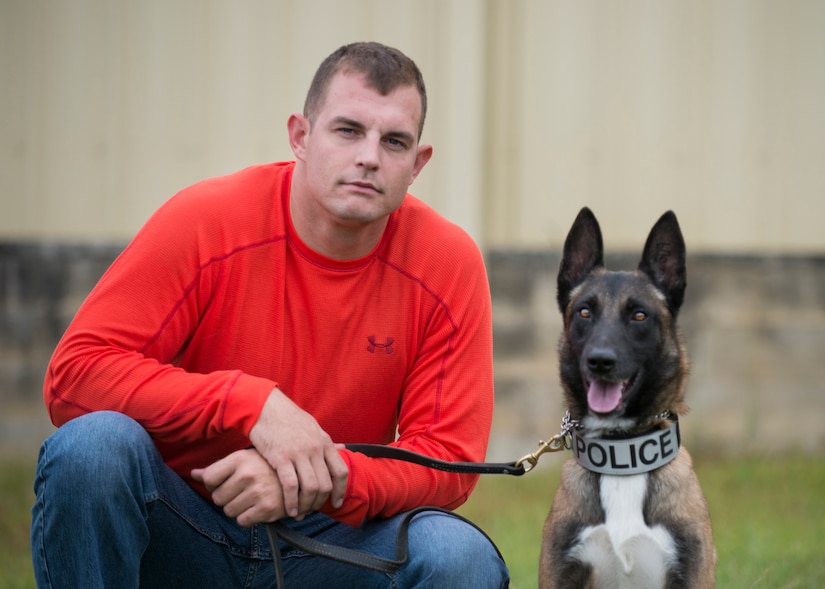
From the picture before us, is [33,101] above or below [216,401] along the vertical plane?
above

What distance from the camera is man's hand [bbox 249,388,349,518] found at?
257 cm

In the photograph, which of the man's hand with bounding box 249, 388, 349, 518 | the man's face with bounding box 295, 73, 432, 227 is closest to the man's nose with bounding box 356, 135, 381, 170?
the man's face with bounding box 295, 73, 432, 227

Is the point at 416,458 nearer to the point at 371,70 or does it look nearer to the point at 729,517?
the point at 371,70

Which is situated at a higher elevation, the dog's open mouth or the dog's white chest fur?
the dog's open mouth

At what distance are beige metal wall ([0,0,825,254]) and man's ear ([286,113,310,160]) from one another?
3.29 m

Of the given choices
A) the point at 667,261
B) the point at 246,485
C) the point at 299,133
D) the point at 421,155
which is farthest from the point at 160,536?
the point at 667,261

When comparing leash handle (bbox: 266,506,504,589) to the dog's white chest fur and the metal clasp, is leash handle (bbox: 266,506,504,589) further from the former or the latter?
the dog's white chest fur

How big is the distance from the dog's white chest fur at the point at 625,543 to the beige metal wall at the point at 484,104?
3557 mm

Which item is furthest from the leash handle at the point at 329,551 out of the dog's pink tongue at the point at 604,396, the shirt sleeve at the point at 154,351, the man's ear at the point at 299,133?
the man's ear at the point at 299,133

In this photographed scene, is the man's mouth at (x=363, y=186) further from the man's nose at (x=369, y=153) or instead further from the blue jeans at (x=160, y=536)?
the blue jeans at (x=160, y=536)

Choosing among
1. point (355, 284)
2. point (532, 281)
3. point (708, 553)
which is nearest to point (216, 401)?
point (355, 284)

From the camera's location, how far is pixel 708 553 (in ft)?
9.51

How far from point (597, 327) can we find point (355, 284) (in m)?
0.74

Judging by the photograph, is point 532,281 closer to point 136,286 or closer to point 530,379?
point 530,379
